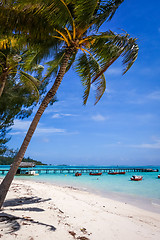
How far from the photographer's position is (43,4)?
15.1ft

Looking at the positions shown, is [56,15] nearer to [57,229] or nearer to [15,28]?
[15,28]

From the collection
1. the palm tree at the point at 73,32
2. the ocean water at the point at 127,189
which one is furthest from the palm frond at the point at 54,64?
the ocean water at the point at 127,189

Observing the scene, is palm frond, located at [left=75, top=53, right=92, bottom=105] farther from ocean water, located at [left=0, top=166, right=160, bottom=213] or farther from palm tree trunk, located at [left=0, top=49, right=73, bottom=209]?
ocean water, located at [left=0, top=166, right=160, bottom=213]

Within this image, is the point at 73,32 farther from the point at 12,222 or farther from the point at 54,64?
the point at 12,222

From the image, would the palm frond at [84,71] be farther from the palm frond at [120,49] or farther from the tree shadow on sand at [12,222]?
the tree shadow on sand at [12,222]

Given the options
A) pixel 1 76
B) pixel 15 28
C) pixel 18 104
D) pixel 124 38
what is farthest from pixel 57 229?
pixel 18 104

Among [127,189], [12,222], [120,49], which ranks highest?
[120,49]

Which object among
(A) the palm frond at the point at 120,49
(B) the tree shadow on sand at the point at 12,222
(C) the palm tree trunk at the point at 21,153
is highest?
(A) the palm frond at the point at 120,49

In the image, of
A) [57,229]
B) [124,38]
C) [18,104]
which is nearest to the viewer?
[57,229]

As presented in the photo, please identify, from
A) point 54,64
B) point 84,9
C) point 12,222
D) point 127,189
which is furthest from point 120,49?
point 127,189

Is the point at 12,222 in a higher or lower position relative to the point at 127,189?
higher

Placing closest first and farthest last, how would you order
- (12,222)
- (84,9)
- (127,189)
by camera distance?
1. (12,222)
2. (84,9)
3. (127,189)

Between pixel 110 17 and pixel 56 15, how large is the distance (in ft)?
6.21

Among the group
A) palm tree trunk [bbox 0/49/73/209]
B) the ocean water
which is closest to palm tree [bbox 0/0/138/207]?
palm tree trunk [bbox 0/49/73/209]
